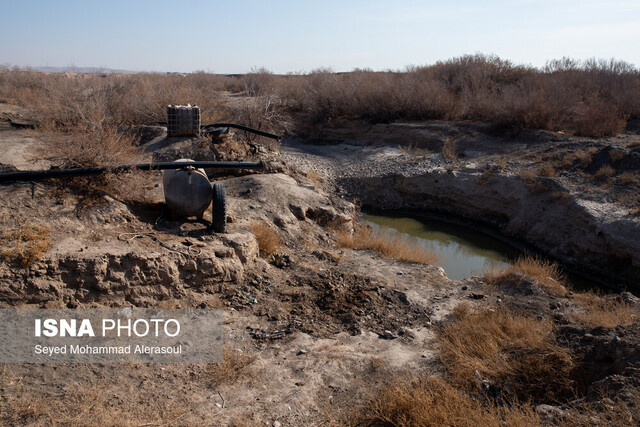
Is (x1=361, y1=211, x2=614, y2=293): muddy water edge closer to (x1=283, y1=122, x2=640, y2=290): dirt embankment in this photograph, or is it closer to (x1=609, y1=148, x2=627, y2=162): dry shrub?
(x1=283, y1=122, x2=640, y2=290): dirt embankment

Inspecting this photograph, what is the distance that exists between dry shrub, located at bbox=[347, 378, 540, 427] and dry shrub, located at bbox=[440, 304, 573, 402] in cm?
30

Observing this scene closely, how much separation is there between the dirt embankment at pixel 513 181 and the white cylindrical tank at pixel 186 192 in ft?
25.1

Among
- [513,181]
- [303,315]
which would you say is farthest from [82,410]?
[513,181]

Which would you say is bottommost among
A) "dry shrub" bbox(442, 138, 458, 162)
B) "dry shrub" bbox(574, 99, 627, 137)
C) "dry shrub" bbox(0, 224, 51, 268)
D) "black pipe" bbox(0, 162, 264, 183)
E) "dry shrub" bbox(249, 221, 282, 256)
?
"dry shrub" bbox(249, 221, 282, 256)

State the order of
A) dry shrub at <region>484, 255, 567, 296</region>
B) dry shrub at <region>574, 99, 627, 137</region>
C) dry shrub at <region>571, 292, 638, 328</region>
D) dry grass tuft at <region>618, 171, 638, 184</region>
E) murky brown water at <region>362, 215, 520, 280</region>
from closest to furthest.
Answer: dry shrub at <region>571, 292, 638, 328</region> → dry shrub at <region>484, 255, 567, 296</region> → murky brown water at <region>362, 215, 520, 280</region> → dry grass tuft at <region>618, 171, 638, 184</region> → dry shrub at <region>574, 99, 627, 137</region>

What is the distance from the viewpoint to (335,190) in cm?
1433

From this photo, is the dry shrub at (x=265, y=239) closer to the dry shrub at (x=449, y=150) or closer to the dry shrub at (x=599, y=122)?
the dry shrub at (x=449, y=150)

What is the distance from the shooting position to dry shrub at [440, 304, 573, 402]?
4781 mm

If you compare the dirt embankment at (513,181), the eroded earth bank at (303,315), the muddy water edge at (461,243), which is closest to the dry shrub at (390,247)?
the eroded earth bank at (303,315)

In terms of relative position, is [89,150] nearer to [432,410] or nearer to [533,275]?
[432,410]

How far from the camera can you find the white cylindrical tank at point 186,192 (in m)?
6.93

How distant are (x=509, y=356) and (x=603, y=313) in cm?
218

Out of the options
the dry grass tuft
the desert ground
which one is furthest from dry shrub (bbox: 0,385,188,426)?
the dry grass tuft

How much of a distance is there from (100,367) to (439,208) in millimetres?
10930
